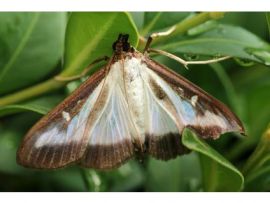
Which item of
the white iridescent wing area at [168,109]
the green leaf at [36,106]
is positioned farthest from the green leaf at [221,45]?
the green leaf at [36,106]

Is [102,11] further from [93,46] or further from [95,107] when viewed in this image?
[95,107]

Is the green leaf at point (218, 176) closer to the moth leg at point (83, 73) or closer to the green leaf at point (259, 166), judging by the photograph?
the green leaf at point (259, 166)

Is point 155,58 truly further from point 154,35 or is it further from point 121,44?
point 121,44

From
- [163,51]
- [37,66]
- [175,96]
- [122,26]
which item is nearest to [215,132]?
[175,96]

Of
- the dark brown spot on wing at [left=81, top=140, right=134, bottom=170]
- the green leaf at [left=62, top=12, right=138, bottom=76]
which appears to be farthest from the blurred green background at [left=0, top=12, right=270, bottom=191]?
the dark brown spot on wing at [left=81, top=140, right=134, bottom=170]

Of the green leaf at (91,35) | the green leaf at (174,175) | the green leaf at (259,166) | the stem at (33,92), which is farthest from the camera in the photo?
the green leaf at (174,175)

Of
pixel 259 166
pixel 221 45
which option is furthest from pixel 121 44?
pixel 259 166
